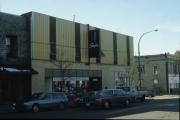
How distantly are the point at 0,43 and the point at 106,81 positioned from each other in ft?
56.9

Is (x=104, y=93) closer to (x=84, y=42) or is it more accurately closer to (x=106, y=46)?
(x=84, y=42)

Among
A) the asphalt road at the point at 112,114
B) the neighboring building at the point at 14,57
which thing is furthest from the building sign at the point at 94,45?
the asphalt road at the point at 112,114

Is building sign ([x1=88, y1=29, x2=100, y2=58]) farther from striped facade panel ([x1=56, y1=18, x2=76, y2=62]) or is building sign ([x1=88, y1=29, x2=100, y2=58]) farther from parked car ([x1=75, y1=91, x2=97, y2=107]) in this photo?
parked car ([x1=75, y1=91, x2=97, y2=107])

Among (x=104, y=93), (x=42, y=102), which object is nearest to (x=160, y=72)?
(x=104, y=93)

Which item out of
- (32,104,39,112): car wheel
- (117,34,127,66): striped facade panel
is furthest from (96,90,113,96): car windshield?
(117,34,127,66): striped facade panel

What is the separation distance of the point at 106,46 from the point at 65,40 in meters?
8.13

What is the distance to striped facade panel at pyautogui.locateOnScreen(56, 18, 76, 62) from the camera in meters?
40.3

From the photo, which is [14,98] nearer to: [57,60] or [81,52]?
[57,60]

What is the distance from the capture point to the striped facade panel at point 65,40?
1587 inches

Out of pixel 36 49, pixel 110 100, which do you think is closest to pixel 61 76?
pixel 36 49

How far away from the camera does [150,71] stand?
73.4 metres

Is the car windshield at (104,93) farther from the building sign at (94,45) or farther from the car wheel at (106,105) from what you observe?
the building sign at (94,45)

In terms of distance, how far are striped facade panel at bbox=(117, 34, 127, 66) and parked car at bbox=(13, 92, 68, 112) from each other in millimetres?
20336

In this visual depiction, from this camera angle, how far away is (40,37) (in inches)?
1496
